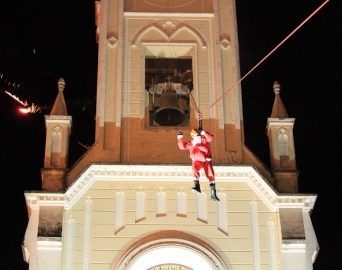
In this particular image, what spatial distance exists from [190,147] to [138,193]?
7.63 feet

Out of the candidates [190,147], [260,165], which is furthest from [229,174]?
[190,147]

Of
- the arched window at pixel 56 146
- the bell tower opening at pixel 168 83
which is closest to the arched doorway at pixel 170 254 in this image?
the arched window at pixel 56 146

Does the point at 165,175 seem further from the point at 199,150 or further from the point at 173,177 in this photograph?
the point at 199,150

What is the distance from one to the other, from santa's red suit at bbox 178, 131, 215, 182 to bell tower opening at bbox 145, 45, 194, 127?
3136mm

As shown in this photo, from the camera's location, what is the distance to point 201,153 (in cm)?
1753

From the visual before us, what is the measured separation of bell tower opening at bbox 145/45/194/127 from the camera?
818 inches

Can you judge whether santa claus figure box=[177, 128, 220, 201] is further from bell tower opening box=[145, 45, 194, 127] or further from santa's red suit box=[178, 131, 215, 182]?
bell tower opening box=[145, 45, 194, 127]

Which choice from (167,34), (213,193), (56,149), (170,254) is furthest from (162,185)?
(167,34)

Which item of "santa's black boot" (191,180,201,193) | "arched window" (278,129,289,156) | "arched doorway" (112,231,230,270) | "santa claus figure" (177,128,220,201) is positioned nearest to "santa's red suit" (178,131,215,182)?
"santa claus figure" (177,128,220,201)

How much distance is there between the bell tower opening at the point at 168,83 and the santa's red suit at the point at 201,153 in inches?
123

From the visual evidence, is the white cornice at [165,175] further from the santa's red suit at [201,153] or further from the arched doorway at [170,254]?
the santa's red suit at [201,153]

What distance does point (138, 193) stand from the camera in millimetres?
19453

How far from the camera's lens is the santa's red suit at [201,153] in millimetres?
17500

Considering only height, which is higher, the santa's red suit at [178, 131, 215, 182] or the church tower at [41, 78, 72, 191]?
the church tower at [41, 78, 72, 191]
